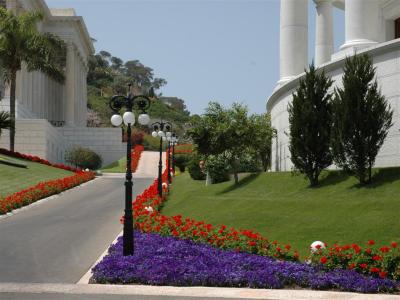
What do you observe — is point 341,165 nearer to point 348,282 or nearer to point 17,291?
point 348,282

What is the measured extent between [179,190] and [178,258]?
22502 millimetres

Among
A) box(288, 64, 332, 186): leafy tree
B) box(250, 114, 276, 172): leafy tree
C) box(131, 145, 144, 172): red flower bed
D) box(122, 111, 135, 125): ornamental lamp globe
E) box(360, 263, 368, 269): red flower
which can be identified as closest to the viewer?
box(360, 263, 368, 269): red flower

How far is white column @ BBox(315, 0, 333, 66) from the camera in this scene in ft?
130

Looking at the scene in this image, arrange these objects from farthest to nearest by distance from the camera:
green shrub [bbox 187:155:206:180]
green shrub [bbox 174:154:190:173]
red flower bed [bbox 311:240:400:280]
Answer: green shrub [bbox 174:154:190:173] → green shrub [bbox 187:155:206:180] → red flower bed [bbox 311:240:400:280]

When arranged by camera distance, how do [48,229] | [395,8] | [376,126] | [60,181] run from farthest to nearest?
[60,181] < [395,8] < [48,229] < [376,126]

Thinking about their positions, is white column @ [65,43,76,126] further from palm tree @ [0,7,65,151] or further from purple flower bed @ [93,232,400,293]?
purple flower bed @ [93,232,400,293]

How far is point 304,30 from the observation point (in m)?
32.1

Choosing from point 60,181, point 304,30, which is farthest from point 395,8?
point 60,181

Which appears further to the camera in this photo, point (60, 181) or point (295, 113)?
point (60, 181)

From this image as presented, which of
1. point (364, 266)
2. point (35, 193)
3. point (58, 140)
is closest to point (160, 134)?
point (35, 193)

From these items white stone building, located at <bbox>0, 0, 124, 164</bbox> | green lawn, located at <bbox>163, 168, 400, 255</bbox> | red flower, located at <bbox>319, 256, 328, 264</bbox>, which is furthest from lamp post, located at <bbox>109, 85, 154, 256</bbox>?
white stone building, located at <bbox>0, 0, 124, 164</bbox>

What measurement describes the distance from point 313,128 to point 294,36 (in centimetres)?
843

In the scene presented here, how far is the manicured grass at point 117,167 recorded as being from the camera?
64.2 m

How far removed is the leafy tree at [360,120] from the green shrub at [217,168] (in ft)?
46.4
